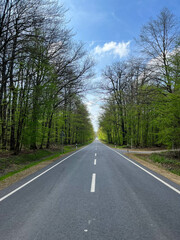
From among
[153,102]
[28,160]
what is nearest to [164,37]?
[153,102]

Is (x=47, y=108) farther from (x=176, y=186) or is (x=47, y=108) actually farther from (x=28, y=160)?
(x=176, y=186)

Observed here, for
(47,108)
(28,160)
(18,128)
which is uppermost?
(47,108)

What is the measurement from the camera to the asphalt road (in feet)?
9.60

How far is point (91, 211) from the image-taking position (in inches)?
150

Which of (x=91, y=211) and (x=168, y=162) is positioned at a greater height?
(x=91, y=211)

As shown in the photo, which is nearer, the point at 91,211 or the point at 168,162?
the point at 91,211

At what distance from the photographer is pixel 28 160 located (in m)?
13.3

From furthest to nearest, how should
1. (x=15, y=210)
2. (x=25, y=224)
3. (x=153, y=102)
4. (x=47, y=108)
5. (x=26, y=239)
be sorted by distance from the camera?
1. (x=47, y=108)
2. (x=153, y=102)
3. (x=15, y=210)
4. (x=25, y=224)
5. (x=26, y=239)

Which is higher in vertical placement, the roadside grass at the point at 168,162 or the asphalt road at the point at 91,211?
the asphalt road at the point at 91,211

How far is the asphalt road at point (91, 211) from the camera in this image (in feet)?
9.60

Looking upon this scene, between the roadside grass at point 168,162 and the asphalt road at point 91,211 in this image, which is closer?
the asphalt road at point 91,211

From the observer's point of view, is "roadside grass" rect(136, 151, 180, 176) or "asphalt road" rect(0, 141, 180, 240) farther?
"roadside grass" rect(136, 151, 180, 176)

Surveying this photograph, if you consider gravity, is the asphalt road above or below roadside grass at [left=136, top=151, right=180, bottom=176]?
above

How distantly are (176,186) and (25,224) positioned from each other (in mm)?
5443
